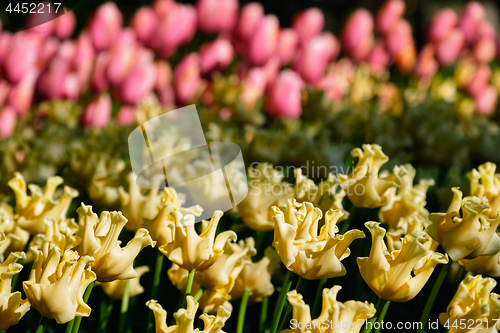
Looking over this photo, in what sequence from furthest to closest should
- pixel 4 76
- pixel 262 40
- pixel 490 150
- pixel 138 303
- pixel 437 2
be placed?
1. pixel 437 2
2. pixel 262 40
3. pixel 4 76
4. pixel 490 150
5. pixel 138 303

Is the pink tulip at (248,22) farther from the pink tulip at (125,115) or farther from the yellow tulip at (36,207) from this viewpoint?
the yellow tulip at (36,207)

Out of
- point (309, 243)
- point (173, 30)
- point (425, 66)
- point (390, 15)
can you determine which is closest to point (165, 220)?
point (309, 243)

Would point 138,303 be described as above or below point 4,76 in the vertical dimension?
below

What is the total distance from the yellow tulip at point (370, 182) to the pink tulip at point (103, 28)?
132 centimetres

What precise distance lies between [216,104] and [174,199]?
1058mm

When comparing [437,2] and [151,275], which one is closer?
[151,275]

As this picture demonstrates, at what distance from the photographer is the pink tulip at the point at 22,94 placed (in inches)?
60.4

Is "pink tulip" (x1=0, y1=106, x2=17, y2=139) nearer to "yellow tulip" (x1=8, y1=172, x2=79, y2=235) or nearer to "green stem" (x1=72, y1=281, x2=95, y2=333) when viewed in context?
"yellow tulip" (x1=8, y1=172, x2=79, y2=235)

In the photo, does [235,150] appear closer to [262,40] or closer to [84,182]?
[84,182]

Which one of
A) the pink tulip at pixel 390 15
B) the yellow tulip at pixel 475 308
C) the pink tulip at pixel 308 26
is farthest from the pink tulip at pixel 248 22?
the yellow tulip at pixel 475 308

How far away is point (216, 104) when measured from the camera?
1.67 meters

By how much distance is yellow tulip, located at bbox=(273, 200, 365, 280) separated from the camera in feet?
1.77

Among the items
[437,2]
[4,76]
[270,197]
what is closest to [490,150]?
[270,197]

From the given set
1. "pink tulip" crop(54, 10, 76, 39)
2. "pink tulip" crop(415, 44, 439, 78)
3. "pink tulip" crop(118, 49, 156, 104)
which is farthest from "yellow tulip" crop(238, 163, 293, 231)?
"pink tulip" crop(415, 44, 439, 78)
